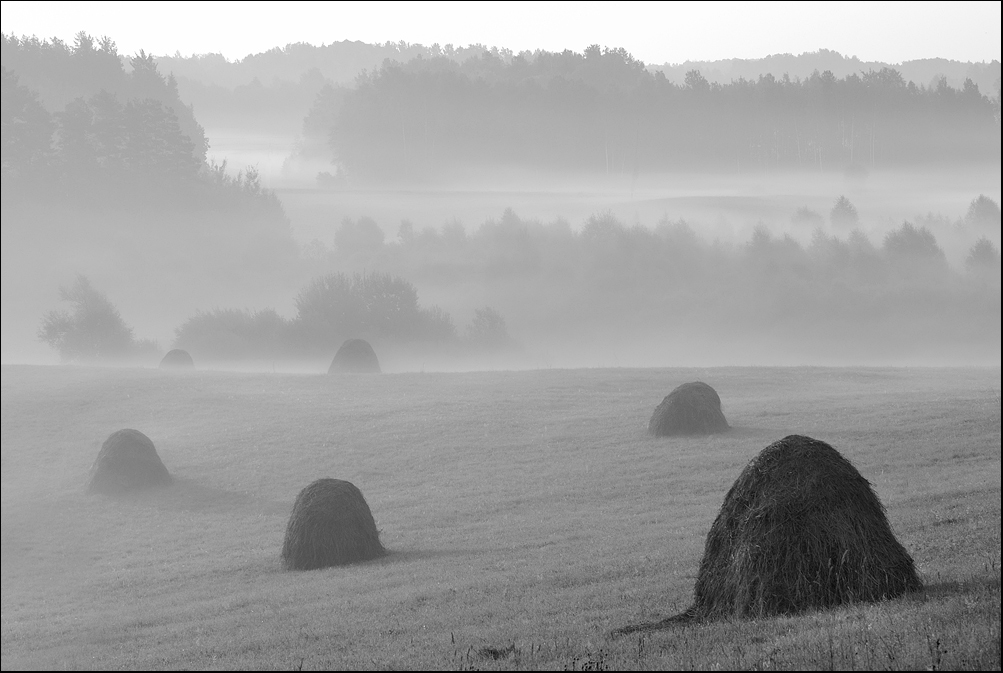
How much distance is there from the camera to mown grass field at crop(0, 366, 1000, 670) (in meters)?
12.0

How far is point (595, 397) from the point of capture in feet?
162

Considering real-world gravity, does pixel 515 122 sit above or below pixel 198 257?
above

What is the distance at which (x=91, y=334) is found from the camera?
7888 cm

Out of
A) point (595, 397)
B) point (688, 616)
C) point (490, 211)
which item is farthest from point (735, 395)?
point (490, 211)

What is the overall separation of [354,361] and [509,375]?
10.8 metres

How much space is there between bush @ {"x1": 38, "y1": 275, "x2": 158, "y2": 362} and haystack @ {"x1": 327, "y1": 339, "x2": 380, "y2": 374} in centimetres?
2605

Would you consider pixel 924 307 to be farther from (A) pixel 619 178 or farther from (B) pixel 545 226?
(A) pixel 619 178

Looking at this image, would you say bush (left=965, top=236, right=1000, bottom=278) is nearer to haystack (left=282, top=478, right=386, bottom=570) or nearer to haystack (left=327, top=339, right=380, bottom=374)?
haystack (left=327, top=339, right=380, bottom=374)

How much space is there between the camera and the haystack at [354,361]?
62.7m

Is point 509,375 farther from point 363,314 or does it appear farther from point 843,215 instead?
point 843,215

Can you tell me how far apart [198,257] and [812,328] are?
3110 inches

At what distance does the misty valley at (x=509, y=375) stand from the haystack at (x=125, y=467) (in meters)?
0.13

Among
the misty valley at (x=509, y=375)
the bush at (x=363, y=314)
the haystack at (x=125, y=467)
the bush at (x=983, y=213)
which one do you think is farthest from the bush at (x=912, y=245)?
the haystack at (x=125, y=467)

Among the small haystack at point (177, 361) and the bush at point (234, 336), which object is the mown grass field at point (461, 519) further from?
the bush at point (234, 336)
